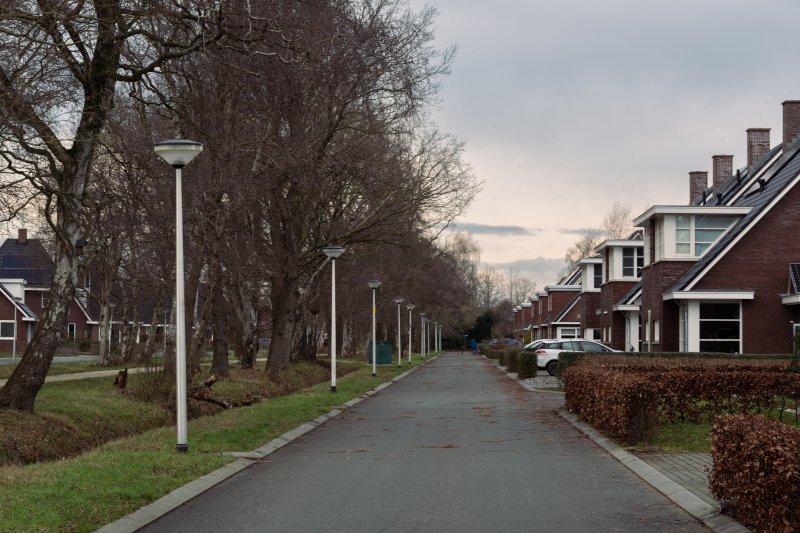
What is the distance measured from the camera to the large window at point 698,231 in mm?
37438

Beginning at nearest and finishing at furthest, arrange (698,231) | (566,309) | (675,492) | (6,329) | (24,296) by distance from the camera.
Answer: (675,492) → (698,231) → (6,329) → (566,309) → (24,296)

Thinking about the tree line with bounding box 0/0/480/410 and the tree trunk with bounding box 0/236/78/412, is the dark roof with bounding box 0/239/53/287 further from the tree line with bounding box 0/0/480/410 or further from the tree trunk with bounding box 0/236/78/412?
the tree trunk with bounding box 0/236/78/412

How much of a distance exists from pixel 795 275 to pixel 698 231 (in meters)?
3.94

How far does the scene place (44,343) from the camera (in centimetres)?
1694

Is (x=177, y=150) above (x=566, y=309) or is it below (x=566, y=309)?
above

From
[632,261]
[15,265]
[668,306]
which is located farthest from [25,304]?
[668,306]

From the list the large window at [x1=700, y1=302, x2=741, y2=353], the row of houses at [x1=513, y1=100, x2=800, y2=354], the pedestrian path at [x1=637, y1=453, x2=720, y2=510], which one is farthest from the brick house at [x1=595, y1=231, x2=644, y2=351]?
the pedestrian path at [x1=637, y1=453, x2=720, y2=510]

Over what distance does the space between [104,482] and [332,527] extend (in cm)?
301

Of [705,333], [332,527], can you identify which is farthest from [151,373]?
[705,333]

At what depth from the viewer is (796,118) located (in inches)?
1721

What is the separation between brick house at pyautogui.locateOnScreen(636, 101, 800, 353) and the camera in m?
35.3

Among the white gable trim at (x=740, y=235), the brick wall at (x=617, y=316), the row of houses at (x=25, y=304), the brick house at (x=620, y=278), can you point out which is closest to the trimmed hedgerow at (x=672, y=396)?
the white gable trim at (x=740, y=235)

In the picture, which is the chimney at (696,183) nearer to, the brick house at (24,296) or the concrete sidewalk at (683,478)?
the brick house at (24,296)

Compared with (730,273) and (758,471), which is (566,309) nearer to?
(730,273)
